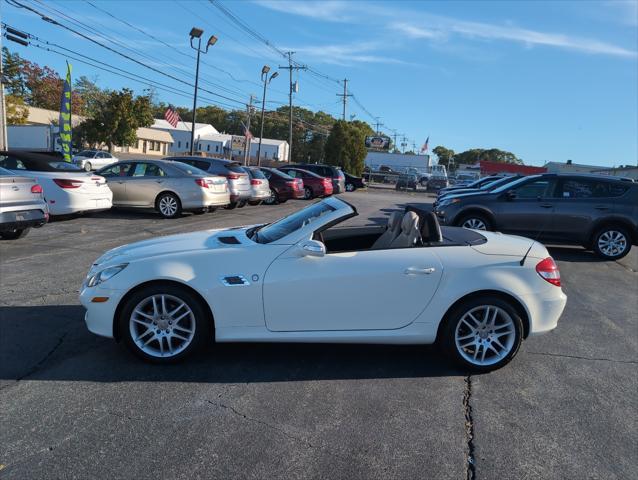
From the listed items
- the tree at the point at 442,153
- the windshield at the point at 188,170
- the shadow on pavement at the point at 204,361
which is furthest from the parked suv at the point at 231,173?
the tree at the point at 442,153

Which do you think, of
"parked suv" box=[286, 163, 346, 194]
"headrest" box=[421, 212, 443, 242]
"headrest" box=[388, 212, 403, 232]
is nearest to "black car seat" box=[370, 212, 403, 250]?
"headrest" box=[388, 212, 403, 232]

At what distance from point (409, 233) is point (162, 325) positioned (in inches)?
86.3

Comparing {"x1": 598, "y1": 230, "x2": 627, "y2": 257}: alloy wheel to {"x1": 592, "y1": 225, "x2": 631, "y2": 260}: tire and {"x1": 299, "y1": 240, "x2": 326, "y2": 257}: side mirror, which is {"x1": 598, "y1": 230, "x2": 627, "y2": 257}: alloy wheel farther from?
{"x1": 299, "y1": 240, "x2": 326, "y2": 257}: side mirror

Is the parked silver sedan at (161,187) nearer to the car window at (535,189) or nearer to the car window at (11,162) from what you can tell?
the car window at (11,162)

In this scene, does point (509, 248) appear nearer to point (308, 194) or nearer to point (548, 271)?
point (548, 271)

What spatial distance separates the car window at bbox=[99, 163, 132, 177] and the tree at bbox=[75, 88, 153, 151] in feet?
143

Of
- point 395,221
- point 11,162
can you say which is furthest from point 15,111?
point 395,221

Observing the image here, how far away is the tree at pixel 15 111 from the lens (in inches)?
2016

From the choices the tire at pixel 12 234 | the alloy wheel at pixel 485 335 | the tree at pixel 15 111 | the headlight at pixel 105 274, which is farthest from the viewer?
the tree at pixel 15 111

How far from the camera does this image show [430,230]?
4477mm

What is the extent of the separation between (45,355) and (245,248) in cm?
191

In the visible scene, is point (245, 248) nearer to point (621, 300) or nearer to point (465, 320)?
point (465, 320)

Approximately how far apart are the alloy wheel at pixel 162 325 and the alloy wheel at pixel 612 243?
930cm

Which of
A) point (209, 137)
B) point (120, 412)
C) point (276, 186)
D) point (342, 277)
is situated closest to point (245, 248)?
point (342, 277)
